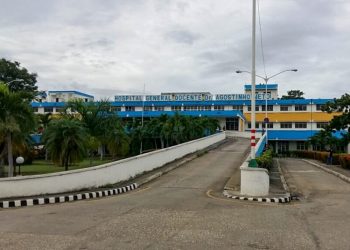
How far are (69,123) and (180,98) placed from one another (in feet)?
219

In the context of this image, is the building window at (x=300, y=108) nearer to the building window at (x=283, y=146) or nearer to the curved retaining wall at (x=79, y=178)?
the building window at (x=283, y=146)

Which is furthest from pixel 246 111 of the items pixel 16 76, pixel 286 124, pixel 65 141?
pixel 65 141

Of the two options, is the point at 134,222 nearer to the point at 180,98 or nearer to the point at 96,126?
the point at 96,126

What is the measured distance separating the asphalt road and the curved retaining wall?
167 cm

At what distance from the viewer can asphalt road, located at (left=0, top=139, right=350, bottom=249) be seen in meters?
8.70

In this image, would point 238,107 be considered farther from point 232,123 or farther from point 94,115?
point 94,115

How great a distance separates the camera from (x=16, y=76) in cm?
7950

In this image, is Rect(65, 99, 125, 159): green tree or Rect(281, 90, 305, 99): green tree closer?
Rect(65, 99, 125, 159): green tree

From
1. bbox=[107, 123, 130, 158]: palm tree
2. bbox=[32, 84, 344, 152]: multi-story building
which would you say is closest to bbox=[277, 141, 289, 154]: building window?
bbox=[32, 84, 344, 152]: multi-story building

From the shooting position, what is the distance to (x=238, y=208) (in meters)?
13.8

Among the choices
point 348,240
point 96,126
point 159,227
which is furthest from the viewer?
point 96,126

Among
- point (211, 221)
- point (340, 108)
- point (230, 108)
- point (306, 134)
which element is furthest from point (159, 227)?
point (230, 108)

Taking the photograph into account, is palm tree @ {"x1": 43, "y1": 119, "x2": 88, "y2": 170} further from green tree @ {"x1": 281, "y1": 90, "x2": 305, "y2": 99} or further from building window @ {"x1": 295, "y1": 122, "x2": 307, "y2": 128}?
green tree @ {"x1": 281, "y1": 90, "x2": 305, "y2": 99}

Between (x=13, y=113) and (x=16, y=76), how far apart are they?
208 ft
